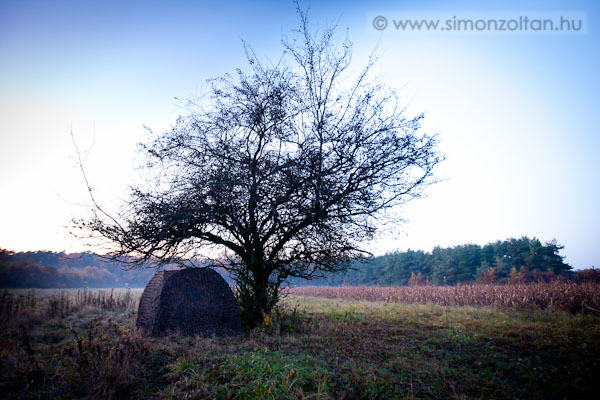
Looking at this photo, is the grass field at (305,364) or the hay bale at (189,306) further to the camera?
the hay bale at (189,306)

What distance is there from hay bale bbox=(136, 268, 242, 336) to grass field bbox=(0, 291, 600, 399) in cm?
69

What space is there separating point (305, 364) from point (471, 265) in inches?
2111

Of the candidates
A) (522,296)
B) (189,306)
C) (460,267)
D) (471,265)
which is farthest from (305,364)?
(471,265)

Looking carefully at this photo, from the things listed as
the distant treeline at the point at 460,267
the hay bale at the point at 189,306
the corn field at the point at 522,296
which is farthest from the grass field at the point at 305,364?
the distant treeline at the point at 460,267

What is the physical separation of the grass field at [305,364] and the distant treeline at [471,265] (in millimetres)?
22138

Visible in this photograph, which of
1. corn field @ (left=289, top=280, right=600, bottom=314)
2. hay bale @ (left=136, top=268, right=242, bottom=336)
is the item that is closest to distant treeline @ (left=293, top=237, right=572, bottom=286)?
corn field @ (left=289, top=280, right=600, bottom=314)

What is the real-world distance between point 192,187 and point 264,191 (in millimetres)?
2240

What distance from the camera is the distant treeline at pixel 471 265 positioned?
4081 centimetres

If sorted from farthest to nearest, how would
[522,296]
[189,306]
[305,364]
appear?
1. [522,296]
2. [189,306]
3. [305,364]

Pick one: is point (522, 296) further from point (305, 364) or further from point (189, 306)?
point (189, 306)

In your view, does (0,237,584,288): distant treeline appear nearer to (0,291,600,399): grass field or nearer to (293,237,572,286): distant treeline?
(293,237,572,286): distant treeline

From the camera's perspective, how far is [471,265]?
51000 millimetres

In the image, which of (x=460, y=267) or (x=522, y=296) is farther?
(x=460, y=267)

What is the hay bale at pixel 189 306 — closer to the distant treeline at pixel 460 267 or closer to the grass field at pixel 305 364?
the grass field at pixel 305 364
